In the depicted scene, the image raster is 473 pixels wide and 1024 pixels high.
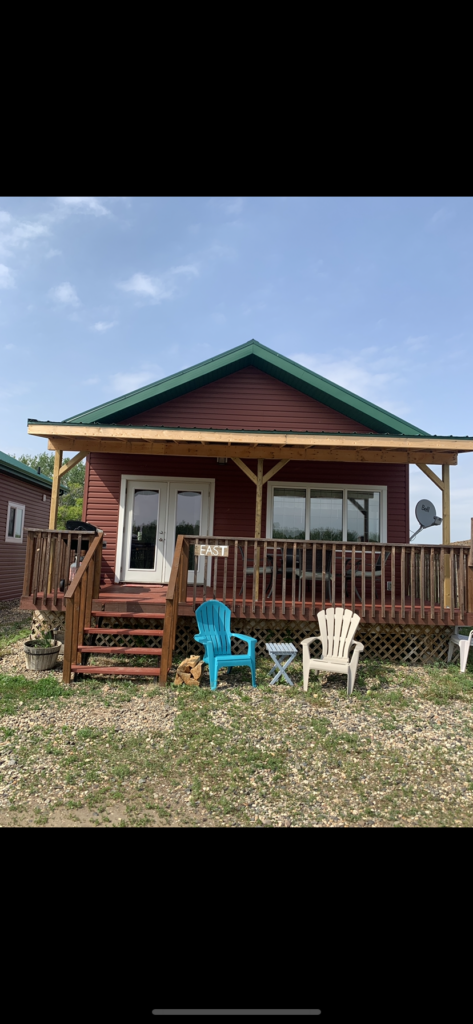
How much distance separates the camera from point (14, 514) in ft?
48.0

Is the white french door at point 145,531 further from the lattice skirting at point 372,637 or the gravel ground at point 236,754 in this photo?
the gravel ground at point 236,754

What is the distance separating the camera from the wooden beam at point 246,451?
8.05m

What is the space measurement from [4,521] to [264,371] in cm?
844

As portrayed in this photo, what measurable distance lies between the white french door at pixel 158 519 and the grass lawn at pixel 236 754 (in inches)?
135

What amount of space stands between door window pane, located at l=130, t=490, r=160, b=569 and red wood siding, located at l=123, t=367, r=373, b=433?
4.52ft

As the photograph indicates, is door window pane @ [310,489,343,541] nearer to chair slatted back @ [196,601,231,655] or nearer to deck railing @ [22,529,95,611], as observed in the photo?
chair slatted back @ [196,601,231,655]

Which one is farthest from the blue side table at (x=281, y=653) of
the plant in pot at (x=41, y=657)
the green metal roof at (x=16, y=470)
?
the green metal roof at (x=16, y=470)

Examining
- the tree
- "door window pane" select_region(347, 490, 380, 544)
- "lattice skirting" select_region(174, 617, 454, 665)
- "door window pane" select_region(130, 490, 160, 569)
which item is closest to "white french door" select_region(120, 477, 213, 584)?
"door window pane" select_region(130, 490, 160, 569)

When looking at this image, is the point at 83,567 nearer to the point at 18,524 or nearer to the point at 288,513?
the point at 288,513

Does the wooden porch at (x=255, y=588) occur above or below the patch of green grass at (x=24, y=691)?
above

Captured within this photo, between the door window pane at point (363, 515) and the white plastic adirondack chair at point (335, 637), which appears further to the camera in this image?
the door window pane at point (363, 515)

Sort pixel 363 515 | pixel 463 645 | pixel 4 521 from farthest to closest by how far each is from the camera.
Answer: pixel 4 521 → pixel 363 515 → pixel 463 645

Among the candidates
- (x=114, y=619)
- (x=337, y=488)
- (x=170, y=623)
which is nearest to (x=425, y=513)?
(x=337, y=488)
